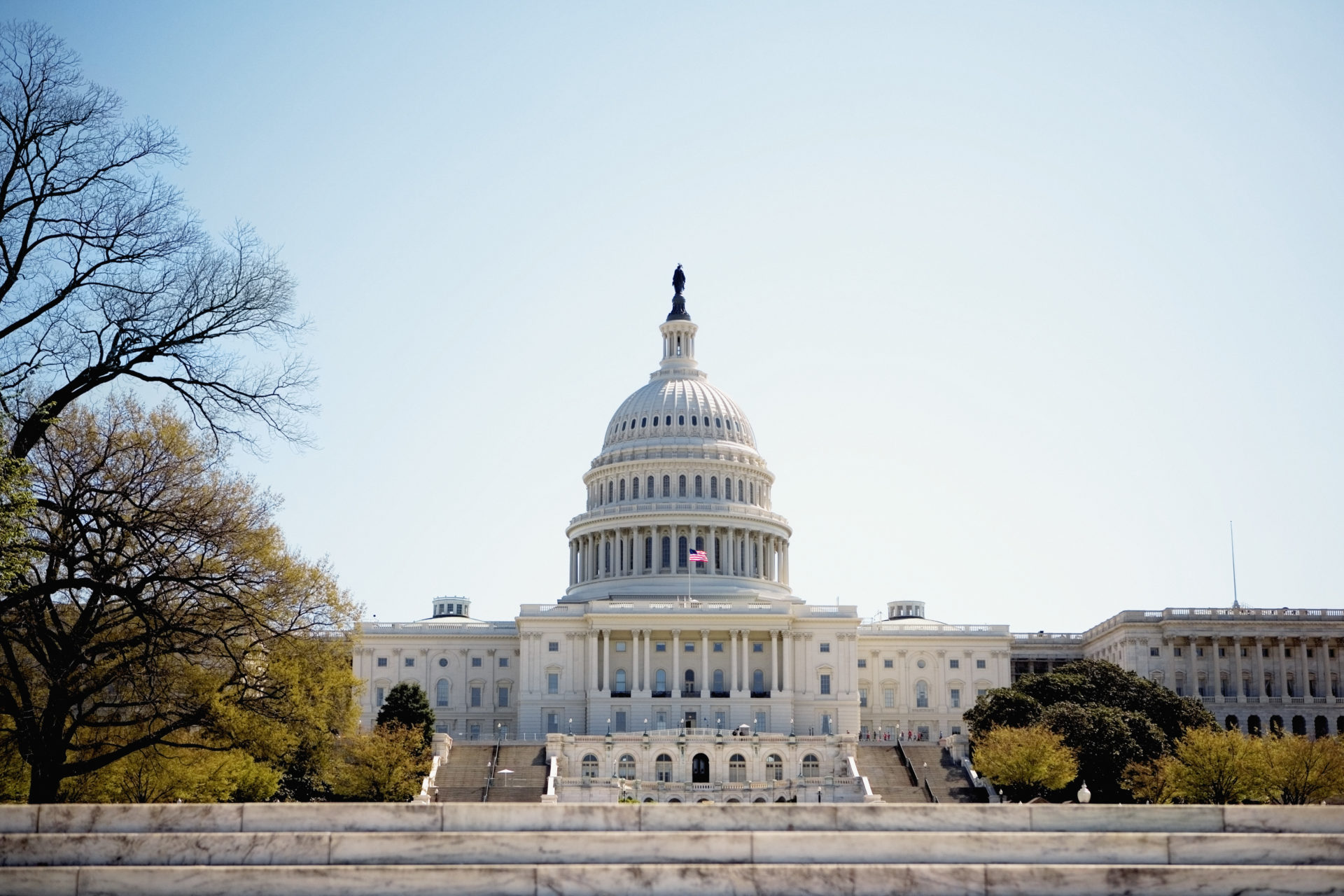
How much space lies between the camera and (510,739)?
150m

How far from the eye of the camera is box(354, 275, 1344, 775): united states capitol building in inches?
5886

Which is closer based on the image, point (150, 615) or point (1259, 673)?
point (150, 615)

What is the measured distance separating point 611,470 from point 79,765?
128 m

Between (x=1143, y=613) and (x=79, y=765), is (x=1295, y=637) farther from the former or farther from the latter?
(x=79, y=765)

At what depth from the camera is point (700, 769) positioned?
126 m

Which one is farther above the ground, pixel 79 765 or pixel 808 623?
pixel 808 623

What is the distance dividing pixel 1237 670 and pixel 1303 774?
66.5 meters

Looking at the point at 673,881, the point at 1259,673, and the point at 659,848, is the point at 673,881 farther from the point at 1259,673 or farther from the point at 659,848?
the point at 1259,673

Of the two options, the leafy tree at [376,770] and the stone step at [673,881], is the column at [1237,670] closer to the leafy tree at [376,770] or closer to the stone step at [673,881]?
the leafy tree at [376,770]

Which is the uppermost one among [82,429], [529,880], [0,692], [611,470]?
[611,470]

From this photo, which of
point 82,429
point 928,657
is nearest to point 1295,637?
point 928,657

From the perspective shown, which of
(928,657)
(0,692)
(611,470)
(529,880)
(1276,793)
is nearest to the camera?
(529,880)

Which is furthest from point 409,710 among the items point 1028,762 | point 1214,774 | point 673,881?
point 673,881

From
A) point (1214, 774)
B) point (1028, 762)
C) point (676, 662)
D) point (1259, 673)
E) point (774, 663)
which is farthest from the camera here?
point (1259, 673)
